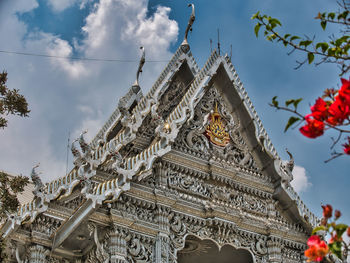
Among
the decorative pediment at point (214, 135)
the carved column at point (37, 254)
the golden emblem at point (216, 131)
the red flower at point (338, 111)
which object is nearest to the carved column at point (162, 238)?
the decorative pediment at point (214, 135)

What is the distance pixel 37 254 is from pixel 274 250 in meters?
4.84

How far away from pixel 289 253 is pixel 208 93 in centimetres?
389

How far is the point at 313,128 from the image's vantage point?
5699 millimetres

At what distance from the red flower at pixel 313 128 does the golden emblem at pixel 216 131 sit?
30.2 feet

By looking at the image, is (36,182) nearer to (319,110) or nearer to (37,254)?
(37,254)

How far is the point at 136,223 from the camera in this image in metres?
12.9

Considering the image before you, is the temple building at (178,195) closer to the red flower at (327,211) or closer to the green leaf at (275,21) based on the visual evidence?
the green leaf at (275,21)

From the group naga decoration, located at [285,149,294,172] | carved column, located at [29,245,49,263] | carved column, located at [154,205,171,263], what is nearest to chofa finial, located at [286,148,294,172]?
naga decoration, located at [285,149,294,172]

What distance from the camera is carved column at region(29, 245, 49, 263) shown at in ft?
42.7

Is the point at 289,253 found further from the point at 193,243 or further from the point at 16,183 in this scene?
the point at 16,183

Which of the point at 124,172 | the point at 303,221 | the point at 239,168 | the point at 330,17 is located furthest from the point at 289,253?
the point at 330,17

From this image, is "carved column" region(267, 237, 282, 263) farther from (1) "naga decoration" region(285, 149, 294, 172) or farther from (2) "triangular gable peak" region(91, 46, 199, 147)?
(2) "triangular gable peak" region(91, 46, 199, 147)

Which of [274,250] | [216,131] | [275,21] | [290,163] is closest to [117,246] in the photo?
[274,250]

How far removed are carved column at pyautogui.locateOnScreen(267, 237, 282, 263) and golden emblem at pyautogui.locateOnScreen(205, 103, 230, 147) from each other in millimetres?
2297
